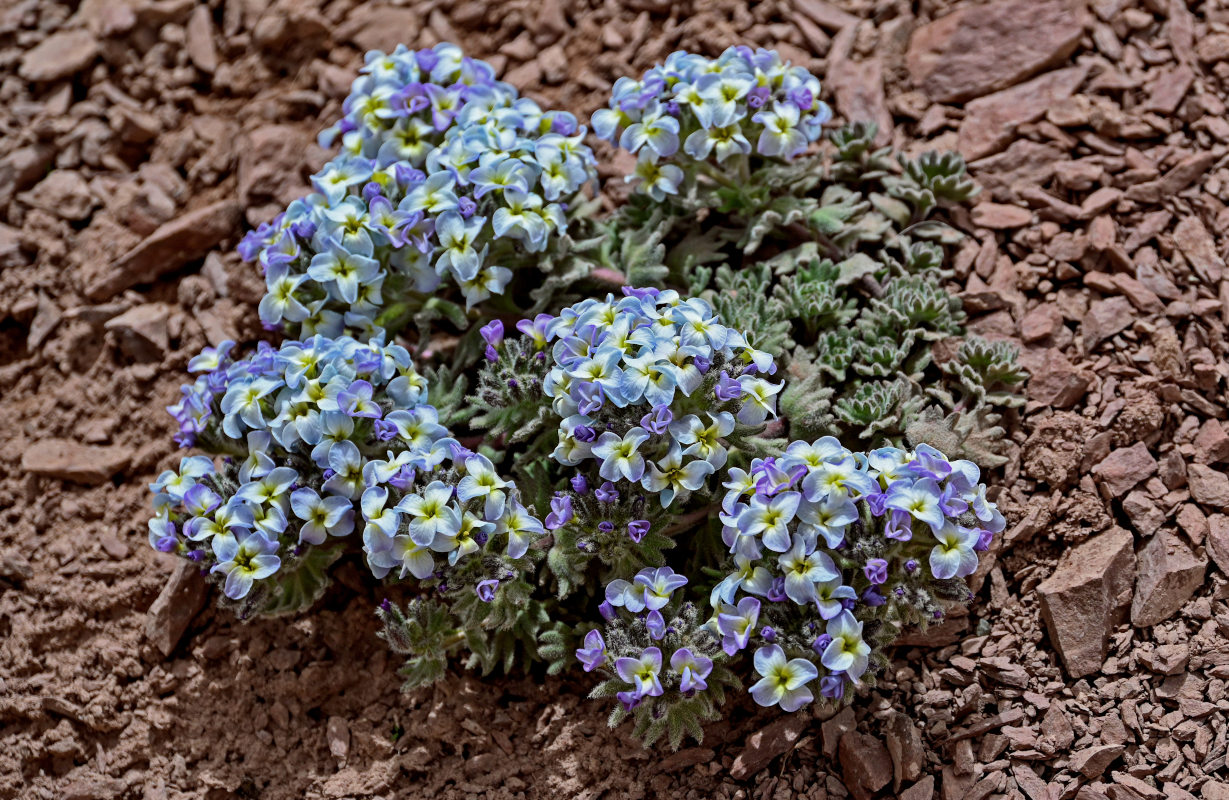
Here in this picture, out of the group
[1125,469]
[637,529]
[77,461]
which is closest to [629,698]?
[637,529]

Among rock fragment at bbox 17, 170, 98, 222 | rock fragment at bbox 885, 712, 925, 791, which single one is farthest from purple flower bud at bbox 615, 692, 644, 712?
rock fragment at bbox 17, 170, 98, 222

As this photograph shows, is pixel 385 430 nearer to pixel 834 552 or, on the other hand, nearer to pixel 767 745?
pixel 834 552

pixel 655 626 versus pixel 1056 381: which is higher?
pixel 1056 381

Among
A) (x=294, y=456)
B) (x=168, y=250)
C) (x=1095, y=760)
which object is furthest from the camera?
(x=168, y=250)

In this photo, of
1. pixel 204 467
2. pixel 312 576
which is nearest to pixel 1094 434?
pixel 312 576

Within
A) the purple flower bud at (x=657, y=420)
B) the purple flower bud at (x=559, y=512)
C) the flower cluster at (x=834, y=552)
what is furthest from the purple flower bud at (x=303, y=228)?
the flower cluster at (x=834, y=552)

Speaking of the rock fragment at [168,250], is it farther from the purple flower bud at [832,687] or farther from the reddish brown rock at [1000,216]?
the purple flower bud at [832,687]

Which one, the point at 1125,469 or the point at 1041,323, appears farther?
the point at 1041,323
